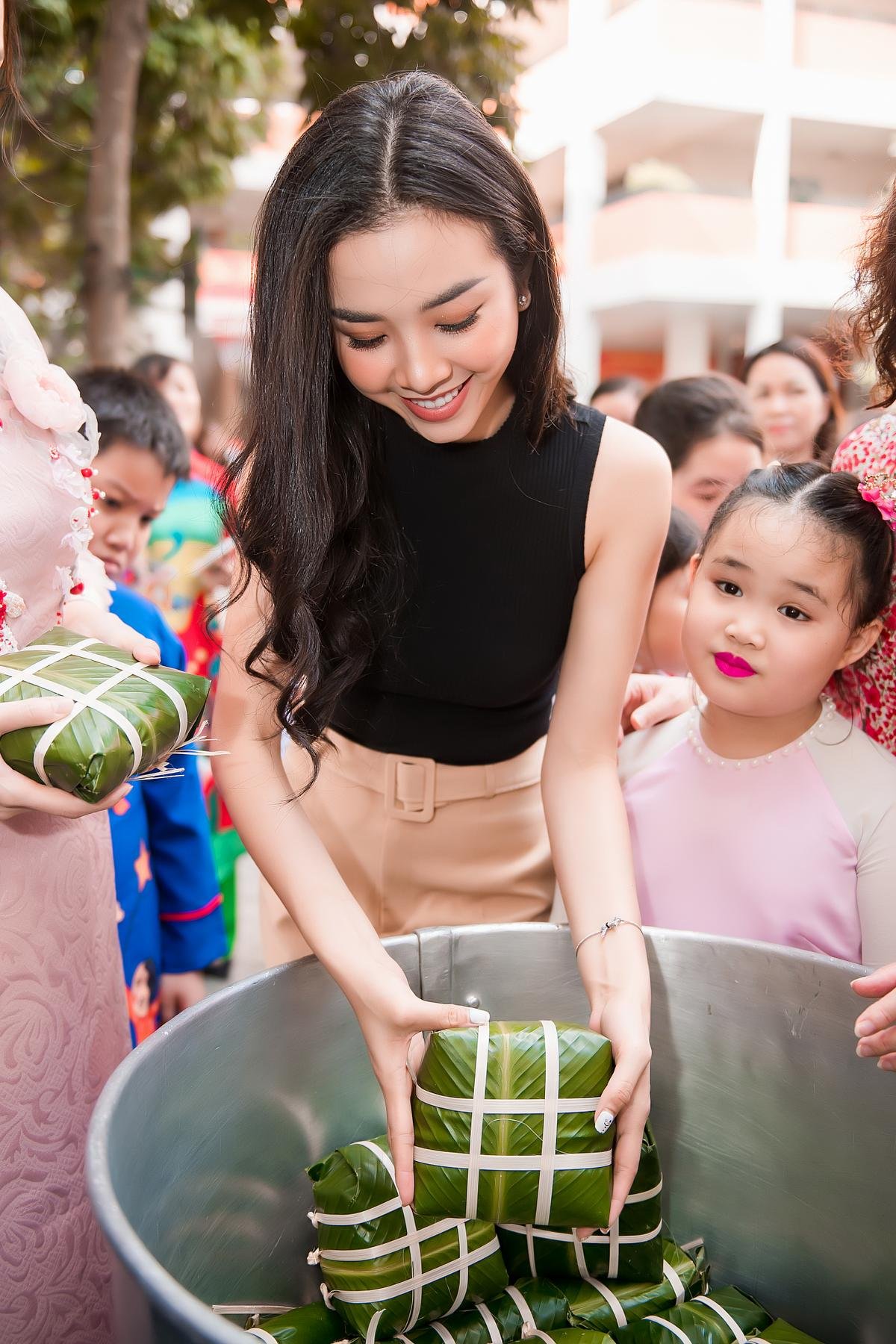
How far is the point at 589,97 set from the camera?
10.6 m

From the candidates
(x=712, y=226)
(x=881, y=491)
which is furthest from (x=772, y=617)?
(x=712, y=226)

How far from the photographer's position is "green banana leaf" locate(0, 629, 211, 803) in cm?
76

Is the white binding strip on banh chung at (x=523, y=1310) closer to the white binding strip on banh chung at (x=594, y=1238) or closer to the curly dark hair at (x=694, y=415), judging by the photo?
the white binding strip on banh chung at (x=594, y=1238)

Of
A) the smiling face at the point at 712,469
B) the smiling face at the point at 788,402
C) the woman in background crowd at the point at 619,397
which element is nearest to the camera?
the smiling face at the point at 712,469

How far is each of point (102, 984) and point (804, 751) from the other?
720 millimetres

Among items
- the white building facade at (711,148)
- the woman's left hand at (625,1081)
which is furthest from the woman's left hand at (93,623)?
the white building facade at (711,148)

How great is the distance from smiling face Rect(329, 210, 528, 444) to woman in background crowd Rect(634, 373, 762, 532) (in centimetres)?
131

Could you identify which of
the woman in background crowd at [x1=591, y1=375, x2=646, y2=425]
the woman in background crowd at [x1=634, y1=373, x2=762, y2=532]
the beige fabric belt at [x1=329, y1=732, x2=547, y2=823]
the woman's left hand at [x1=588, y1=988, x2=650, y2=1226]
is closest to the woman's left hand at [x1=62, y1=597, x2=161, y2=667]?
the beige fabric belt at [x1=329, y1=732, x2=547, y2=823]

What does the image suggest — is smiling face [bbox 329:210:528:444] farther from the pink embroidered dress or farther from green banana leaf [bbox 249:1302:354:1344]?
green banana leaf [bbox 249:1302:354:1344]

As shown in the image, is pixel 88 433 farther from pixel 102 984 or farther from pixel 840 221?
pixel 840 221

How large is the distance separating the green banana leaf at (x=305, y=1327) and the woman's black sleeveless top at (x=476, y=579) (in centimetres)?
54

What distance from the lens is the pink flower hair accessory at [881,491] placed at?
112 cm

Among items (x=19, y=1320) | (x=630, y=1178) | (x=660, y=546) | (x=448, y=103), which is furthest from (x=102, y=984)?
(x=448, y=103)

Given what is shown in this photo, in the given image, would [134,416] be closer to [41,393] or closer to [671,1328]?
[41,393]
